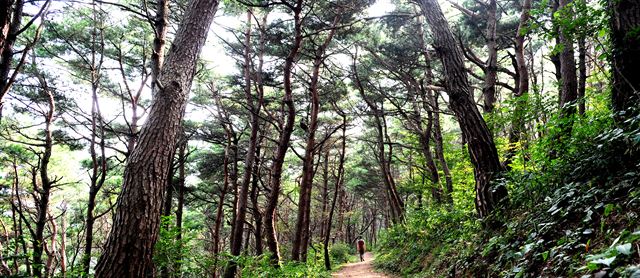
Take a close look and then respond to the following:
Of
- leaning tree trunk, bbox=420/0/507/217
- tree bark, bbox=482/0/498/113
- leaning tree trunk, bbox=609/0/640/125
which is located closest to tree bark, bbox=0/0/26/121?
leaning tree trunk, bbox=420/0/507/217

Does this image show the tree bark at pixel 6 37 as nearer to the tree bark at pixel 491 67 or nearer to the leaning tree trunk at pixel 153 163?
the leaning tree trunk at pixel 153 163

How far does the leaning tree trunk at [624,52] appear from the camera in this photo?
3494 mm

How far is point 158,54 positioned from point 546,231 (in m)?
5.07

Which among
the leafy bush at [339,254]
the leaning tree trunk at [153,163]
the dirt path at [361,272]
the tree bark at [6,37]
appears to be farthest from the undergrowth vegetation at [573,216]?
the leafy bush at [339,254]

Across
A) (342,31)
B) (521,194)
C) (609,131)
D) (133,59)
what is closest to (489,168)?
(521,194)

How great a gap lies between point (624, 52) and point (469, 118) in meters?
1.85

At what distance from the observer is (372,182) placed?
2406 cm

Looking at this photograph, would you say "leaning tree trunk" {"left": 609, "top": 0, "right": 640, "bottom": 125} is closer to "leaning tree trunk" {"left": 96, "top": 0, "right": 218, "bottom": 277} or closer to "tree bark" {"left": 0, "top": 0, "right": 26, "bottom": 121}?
"leaning tree trunk" {"left": 96, "top": 0, "right": 218, "bottom": 277}

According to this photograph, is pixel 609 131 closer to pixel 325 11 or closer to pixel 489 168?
pixel 489 168

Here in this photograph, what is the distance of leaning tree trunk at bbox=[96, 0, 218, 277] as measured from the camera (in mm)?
3732

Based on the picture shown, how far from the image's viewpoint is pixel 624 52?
3570mm

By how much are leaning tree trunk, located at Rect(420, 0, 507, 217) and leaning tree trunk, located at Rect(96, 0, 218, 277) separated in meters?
3.46

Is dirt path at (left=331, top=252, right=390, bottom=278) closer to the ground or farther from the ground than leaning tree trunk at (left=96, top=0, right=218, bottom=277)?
closer to the ground

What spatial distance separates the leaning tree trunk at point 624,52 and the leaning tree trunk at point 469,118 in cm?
154
